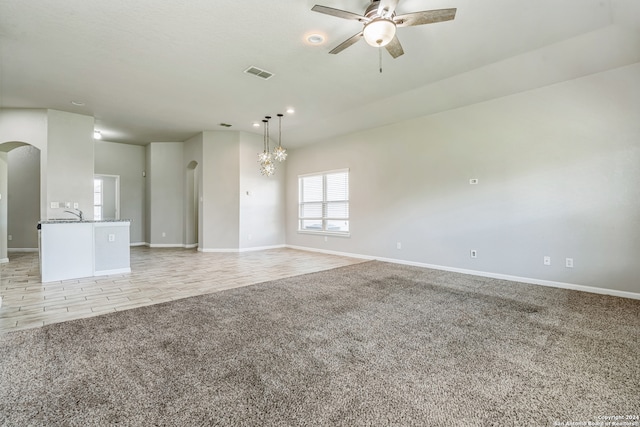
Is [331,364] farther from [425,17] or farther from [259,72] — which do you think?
[259,72]

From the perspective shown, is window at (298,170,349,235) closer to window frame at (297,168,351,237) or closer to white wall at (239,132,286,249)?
window frame at (297,168,351,237)

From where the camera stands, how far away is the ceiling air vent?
407 centimetres

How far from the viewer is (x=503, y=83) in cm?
425

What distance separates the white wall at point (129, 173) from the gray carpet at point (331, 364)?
6901 mm

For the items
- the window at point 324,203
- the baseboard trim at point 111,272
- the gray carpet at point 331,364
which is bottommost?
the gray carpet at point 331,364

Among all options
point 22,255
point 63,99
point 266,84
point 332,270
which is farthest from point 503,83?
point 22,255

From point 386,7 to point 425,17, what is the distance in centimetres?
36

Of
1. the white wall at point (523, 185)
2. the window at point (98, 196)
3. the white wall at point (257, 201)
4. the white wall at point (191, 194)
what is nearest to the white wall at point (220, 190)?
the white wall at point (257, 201)

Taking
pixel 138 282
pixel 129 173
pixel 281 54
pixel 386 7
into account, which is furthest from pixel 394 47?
pixel 129 173

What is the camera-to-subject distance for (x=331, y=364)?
1.99m

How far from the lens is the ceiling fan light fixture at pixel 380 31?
2438 millimetres

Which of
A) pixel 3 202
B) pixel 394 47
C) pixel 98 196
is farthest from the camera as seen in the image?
pixel 98 196

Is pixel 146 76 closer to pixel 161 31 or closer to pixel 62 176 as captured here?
pixel 161 31

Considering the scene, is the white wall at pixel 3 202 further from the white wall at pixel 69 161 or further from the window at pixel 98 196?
the window at pixel 98 196
